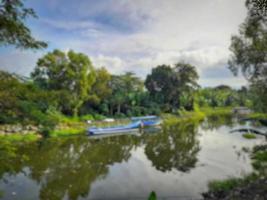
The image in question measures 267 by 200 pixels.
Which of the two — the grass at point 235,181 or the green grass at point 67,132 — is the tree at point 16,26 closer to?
the grass at point 235,181

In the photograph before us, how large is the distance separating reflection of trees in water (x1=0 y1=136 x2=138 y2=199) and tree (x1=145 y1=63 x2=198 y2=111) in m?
22.2

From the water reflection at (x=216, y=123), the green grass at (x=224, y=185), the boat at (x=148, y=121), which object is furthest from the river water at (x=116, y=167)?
the water reflection at (x=216, y=123)

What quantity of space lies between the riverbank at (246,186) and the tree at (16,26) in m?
7.14

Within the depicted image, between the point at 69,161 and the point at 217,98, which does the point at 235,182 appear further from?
the point at 217,98

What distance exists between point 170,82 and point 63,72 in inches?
870

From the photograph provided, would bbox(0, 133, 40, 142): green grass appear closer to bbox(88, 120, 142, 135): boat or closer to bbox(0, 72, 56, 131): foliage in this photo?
bbox(88, 120, 142, 135): boat

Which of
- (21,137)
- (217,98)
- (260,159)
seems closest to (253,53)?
(260,159)

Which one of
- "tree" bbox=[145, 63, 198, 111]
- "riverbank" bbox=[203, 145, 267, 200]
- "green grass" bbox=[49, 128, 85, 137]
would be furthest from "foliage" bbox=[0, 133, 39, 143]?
"tree" bbox=[145, 63, 198, 111]

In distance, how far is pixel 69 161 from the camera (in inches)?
637

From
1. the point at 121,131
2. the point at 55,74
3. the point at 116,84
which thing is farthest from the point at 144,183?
the point at 116,84

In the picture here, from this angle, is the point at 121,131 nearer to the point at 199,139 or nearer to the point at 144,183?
the point at 199,139

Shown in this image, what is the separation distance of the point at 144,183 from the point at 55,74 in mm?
19634

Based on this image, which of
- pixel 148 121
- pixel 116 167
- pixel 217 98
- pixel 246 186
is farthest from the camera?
pixel 217 98

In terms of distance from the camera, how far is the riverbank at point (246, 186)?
789 cm
